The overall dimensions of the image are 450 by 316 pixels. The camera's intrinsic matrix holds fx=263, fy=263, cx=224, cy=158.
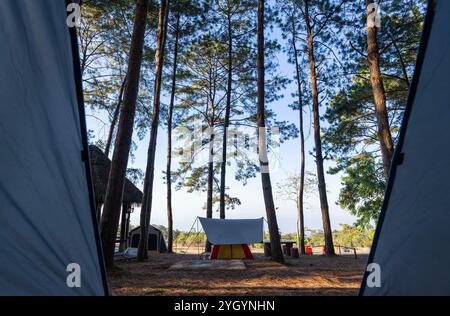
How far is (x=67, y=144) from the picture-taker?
2.09m

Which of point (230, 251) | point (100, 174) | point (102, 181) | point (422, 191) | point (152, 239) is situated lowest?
point (230, 251)

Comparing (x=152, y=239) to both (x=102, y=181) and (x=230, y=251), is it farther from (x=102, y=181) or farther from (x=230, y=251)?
(x=230, y=251)

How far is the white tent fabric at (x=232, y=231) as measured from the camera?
391 inches

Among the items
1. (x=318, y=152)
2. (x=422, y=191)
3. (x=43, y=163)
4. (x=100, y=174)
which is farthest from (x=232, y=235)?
(x=43, y=163)

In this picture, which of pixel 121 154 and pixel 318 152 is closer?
pixel 121 154

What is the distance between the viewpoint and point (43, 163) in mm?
1915

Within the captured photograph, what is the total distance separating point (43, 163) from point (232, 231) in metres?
8.97

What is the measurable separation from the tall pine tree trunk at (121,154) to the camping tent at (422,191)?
14.0 ft

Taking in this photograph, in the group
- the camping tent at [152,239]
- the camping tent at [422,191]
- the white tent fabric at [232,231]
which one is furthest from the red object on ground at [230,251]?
the camping tent at [422,191]

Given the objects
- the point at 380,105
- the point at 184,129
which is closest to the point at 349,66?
the point at 380,105

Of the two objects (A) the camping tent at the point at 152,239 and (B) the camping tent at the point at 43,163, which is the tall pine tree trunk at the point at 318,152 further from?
(A) the camping tent at the point at 152,239
